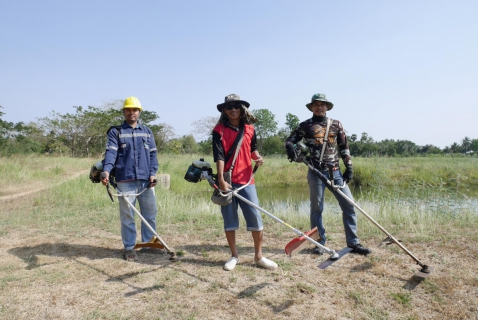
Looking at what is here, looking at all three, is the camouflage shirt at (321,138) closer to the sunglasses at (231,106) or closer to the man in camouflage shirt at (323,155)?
the man in camouflage shirt at (323,155)

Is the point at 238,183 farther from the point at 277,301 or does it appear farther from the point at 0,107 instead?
the point at 0,107

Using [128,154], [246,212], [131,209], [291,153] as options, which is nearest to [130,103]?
[128,154]

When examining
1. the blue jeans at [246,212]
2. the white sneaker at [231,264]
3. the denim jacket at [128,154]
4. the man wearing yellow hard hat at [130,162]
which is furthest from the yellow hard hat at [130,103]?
the white sneaker at [231,264]

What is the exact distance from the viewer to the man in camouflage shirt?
3750mm

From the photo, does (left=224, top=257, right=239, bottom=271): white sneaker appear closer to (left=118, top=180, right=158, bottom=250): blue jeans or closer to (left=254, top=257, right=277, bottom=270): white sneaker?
(left=254, top=257, right=277, bottom=270): white sneaker

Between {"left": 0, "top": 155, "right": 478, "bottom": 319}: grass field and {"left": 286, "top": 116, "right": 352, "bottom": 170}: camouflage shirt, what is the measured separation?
1115 millimetres

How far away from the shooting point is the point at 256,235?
345 centimetres

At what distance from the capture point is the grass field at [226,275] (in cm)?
263

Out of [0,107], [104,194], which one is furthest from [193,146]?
[104,194]

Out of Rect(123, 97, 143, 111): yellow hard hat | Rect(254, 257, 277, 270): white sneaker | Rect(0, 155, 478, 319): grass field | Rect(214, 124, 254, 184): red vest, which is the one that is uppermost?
Rect(123, 97, 143, 111): yellow hard hat

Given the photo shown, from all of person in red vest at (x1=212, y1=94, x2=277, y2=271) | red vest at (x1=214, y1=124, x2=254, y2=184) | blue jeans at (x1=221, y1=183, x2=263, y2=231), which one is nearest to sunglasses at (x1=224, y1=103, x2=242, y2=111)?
person in red vest at (x1=212, y1=94, x2=277, y2=271)

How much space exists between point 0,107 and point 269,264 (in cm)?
1670

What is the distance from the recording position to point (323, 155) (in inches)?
148

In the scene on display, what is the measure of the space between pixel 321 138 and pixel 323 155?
0.66ft
